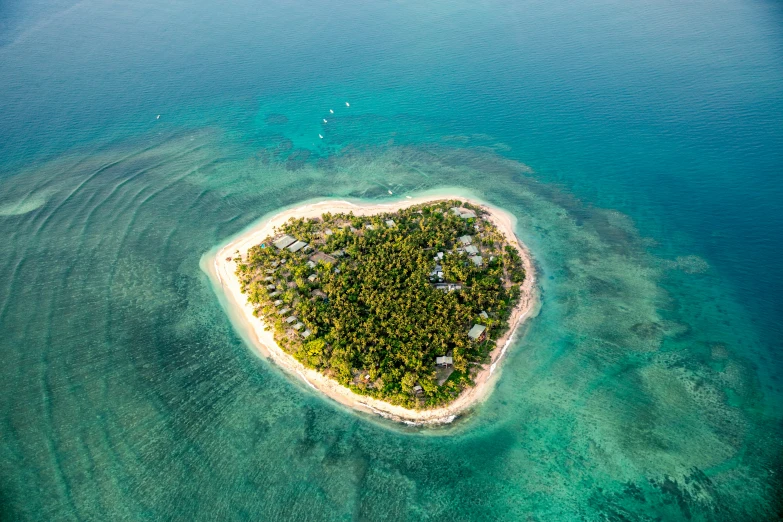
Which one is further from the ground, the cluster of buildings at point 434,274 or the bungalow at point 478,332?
the cluster of buildings at point 434,274

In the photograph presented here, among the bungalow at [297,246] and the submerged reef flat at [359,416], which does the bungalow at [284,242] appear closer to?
the bungalow at [297,246]

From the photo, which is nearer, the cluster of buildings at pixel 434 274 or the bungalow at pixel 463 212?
the cluster of buildings at pixel 434 274

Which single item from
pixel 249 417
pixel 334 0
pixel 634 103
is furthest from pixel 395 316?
pixel 334 0

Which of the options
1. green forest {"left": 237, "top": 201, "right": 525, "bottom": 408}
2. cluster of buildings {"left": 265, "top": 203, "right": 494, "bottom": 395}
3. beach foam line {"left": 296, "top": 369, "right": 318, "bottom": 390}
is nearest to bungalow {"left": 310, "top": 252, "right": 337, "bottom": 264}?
cluster of buildings {"left": 265, "top": 203, "right": 494, "bottom": 395}

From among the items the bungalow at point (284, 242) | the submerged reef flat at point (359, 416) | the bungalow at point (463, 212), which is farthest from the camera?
the bungalow at point (463, 212)

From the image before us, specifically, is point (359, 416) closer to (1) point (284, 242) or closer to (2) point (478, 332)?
(2) point (478, 332)

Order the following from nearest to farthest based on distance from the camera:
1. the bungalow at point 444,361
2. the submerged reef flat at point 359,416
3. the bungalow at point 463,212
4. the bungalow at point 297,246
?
the submerged reef flat at point 359,416 → the bungalow at point 444,361 → the bungalow at point 297,246 → the bungalow at point 463,212

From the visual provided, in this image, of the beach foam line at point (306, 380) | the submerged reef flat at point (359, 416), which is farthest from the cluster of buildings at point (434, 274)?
the submerged reef flat at point (359, 416)
